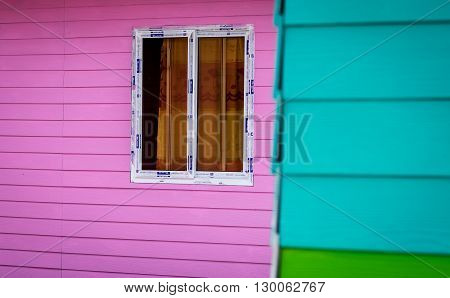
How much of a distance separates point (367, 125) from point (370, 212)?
0.64ft

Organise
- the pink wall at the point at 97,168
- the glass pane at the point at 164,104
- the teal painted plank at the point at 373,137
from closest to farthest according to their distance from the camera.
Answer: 1. the teal painted plank at the point at 373,137
2. the pink wall at the point at 97,168
3. the glass pane at the point at 164,104

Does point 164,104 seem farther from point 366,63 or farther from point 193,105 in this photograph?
point 366,63

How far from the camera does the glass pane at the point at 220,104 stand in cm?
357

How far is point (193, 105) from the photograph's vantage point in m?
3.62

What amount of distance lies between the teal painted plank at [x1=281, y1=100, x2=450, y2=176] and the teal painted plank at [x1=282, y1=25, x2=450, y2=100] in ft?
0.09

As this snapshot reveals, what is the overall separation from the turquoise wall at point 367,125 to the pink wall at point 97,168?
2.42 metres

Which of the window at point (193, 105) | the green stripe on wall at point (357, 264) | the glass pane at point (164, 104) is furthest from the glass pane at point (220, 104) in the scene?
the green stripe on wall at point (357, 264)

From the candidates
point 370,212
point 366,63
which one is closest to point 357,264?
point 370,212

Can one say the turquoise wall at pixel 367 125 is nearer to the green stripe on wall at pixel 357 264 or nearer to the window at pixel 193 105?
the green stripe on wall at pixel 357 264

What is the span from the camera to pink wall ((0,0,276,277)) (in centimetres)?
352

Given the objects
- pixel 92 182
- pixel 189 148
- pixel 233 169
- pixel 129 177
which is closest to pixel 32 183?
pixel 92 182

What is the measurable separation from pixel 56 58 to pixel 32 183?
1.06 m

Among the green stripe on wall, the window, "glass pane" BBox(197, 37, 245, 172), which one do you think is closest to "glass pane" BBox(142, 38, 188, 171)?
the window

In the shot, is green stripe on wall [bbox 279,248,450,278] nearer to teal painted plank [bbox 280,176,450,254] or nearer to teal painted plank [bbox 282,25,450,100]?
teal painted plank [bbox 280,176,450,254]
